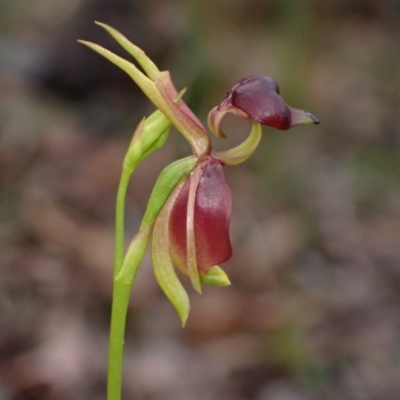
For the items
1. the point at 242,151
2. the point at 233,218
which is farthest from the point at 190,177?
the point at 233,218

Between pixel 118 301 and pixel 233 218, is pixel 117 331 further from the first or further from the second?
pixel 233 218

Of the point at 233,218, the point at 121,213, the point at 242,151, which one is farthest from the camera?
the point at 233,218

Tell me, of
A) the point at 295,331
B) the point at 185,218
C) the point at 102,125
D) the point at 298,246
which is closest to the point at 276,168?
the point at 298,246

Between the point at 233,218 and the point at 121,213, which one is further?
the point at 233,218

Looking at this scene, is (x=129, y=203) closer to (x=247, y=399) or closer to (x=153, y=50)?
(x=247, y=399)

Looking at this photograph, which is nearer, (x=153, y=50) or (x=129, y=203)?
(x=129, y=203)

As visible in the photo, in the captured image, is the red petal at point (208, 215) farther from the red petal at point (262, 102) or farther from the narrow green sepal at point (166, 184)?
the red petal at point (262, 102)

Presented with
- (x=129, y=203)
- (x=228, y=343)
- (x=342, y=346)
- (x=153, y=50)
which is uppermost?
(x=153, y=50)
